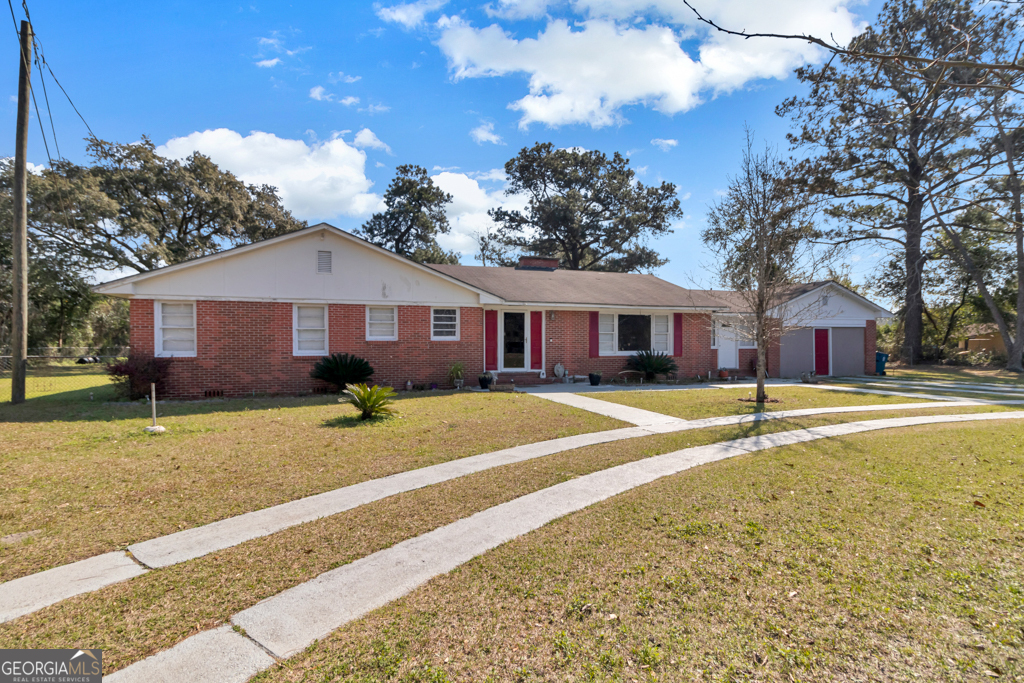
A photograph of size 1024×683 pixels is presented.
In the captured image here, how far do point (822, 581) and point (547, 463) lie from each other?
12.2 ft

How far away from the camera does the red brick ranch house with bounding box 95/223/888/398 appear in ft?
43.9

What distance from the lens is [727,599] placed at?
337cm

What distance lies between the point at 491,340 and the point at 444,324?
1882 millimetres

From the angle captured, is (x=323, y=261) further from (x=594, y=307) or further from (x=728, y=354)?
(x=728, y=354)

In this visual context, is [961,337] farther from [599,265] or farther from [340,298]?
[340,298]

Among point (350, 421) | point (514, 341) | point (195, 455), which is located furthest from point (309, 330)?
point (195, 455)

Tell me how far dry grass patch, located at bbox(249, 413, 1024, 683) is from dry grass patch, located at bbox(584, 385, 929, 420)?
19.2 feet

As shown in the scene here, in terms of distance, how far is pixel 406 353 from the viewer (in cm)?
1525

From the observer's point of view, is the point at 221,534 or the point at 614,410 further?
the point at 614,410

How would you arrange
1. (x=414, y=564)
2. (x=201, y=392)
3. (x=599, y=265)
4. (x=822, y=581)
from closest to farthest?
(x=822, y=581) → (x=414, y=564) → (x=201, y=392) → (x=599, y=265)

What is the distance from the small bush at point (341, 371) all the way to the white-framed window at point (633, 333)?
27.7 ft

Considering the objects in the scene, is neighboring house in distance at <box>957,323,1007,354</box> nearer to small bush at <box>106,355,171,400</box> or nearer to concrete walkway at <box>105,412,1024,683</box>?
concrete walkway at <box>105,412,1024,683</box>

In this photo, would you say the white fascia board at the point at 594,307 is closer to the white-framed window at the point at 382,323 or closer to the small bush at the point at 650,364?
the small bush at the point at 650,364

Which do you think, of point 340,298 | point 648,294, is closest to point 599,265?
point 648,294
